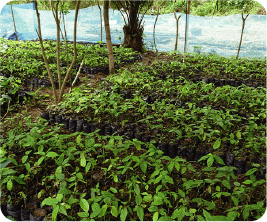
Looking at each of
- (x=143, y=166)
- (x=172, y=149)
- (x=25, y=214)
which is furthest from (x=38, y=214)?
(x=172, y=149)

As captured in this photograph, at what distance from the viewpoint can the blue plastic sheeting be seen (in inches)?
277

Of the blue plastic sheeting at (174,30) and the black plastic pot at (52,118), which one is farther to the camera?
the blue plastic sheeting at (174,30)

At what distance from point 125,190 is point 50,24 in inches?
367

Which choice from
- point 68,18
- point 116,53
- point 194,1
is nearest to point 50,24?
point 68,18

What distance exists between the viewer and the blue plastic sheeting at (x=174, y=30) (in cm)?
705

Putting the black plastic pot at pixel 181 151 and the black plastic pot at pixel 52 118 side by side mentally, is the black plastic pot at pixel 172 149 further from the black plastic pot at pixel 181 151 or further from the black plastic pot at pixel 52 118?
the black plastic pot at pixel 52 118

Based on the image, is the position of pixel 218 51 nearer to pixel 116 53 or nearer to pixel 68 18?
pixel 116 53

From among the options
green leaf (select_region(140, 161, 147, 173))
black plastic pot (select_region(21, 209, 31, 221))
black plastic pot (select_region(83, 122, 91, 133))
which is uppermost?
green leaf (select_region(140, 161, 147, 173))

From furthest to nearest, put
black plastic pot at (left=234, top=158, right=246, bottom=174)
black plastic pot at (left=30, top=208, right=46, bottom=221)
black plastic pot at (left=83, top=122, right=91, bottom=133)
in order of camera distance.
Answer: black plastic pot at (left=83, top=122, right=91, bottom=133) < black plastic pot at (left=234, top=158, right=246, bottom=174) < black plastic pot at (left=30, top=208, right=46, bottom=221)

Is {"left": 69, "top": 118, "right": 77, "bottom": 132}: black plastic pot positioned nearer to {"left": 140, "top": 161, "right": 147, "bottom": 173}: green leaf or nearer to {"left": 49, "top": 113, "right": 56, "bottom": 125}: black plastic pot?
{"left": 49, "top": 113, "right": 56, "bottom": 125}: black plastic pot

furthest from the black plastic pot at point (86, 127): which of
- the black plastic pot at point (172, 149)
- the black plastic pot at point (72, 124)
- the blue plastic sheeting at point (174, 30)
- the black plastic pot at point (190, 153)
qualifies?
the blue plastic sheeting at point (174, 30)

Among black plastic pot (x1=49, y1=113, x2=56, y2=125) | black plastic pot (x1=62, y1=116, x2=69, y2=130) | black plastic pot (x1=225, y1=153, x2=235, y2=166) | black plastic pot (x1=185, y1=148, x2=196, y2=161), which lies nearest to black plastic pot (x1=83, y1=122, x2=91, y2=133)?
black plastic pot (x1=62, y1=116, x2=69, y2=130)

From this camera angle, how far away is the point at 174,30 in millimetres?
8586

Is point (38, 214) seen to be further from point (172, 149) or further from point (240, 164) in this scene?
point (240, 164)
